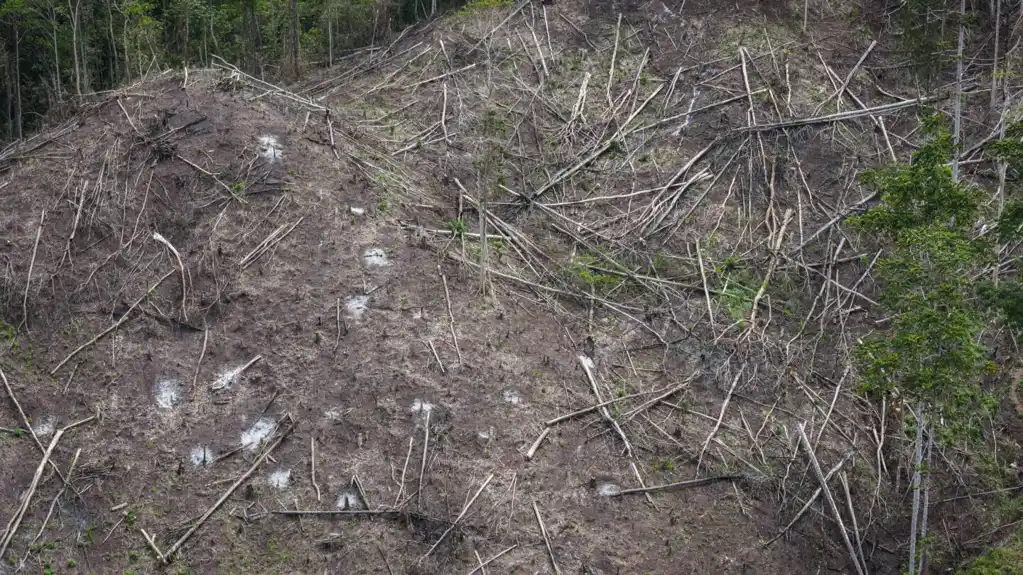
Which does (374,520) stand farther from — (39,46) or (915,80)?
(39,46)

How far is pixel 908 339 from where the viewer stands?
303 inches

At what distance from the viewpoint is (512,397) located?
31.7 feet

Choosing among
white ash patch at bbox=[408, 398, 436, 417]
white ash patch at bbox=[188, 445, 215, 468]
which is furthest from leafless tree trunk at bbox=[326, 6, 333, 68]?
white ash patch at bbox=[188, 445, 215, 468]

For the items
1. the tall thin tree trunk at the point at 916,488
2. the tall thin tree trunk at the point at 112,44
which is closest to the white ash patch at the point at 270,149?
the tall thin tree trunk at the point at 112,44

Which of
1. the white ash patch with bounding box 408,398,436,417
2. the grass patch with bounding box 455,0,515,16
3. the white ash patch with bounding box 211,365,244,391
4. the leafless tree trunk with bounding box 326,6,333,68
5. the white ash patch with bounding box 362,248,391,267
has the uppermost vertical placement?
the grass patch with bounding box 455,0,515,16

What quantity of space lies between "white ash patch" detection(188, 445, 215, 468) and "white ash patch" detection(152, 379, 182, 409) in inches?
24.2

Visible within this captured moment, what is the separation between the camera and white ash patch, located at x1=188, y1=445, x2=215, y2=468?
346 inches

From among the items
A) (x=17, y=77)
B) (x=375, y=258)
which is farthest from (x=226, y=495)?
(x=17, y=77)

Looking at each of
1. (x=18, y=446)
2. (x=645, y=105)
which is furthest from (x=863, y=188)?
(x=18, y=446)

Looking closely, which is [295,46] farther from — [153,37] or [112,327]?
[112,327]

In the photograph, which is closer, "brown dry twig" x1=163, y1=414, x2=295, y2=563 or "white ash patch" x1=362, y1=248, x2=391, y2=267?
"brown dry twig" x1=163, y1=414, x2=295, y2=563

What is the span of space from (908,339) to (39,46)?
17.1 metres

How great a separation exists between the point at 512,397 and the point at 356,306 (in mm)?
2032

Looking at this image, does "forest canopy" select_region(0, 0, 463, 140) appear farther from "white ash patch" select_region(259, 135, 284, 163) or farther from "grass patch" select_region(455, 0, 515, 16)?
"white ash patch" select_region(259, 135, 284, 163)
